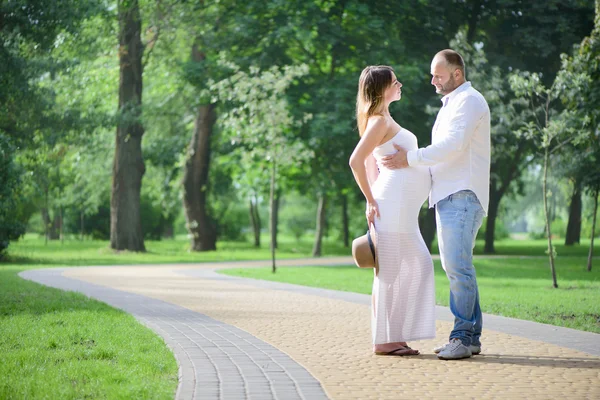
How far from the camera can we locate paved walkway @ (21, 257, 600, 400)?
17.9 ft

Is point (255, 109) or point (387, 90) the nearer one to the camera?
point (387, 90)

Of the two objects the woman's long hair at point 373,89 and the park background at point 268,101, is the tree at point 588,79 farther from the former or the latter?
the woman's long hair at point 373,89

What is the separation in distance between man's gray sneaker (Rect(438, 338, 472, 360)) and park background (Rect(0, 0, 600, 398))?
13.3ft

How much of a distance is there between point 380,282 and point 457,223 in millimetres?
791

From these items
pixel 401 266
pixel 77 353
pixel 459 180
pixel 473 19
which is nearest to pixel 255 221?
pixel 473 19

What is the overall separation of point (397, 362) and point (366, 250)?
3.02 ft

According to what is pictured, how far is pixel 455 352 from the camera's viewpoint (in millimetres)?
6648

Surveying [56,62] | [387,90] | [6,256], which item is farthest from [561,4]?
[387,90]

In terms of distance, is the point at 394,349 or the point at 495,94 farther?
the point at 495,94

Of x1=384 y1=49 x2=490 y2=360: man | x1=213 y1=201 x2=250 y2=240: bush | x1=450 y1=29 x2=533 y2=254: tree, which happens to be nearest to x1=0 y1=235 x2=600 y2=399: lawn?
x1=384 y1=49 x2=490 y2=360: man

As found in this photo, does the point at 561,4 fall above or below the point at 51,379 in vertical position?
above

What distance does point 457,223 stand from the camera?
21.7ft

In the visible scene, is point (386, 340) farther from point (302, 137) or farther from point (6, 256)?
point (6, 256)

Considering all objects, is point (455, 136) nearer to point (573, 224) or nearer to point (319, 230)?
point (319, 230)
